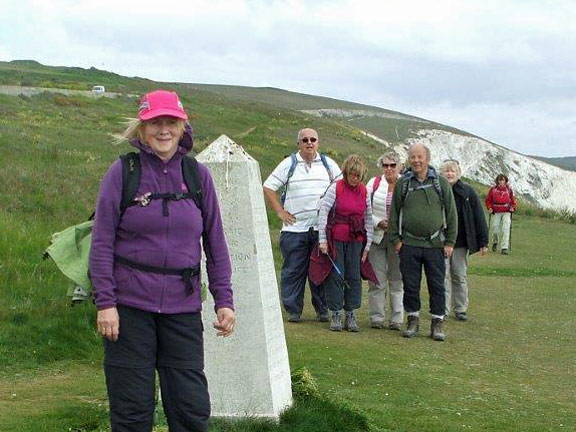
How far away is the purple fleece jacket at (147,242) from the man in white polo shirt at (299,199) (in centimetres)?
544

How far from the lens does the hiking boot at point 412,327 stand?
10273 mm

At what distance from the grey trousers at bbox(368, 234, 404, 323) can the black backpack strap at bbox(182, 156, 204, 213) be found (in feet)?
20.0

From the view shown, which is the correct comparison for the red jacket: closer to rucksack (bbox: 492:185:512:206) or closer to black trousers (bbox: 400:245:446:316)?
rucksack (bbox: 492:185:512:206)

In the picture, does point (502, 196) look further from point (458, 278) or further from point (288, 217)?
point (288, 217)

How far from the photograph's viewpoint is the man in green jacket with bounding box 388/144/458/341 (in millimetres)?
9844

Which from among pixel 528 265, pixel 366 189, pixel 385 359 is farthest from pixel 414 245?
pixel 528 265

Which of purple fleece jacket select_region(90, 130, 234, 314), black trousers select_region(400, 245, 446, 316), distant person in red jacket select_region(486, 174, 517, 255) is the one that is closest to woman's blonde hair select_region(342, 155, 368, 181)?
black trousers select_region(400, 245, 446, 316)

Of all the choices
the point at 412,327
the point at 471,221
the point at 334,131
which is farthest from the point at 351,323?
the point at 334,131

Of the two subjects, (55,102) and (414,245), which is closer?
(414,245)

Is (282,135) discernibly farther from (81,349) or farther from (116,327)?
(116,327)

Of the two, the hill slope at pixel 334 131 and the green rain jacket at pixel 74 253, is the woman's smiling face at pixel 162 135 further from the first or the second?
the hill slope at pixel 334 131

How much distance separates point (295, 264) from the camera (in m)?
10.7

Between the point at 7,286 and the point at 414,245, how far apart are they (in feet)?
14.3

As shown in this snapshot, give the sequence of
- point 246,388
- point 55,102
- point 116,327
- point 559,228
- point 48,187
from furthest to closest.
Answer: point 55,102 < point 559,228 < point 48,187 < point 246,388 < point 116,327
